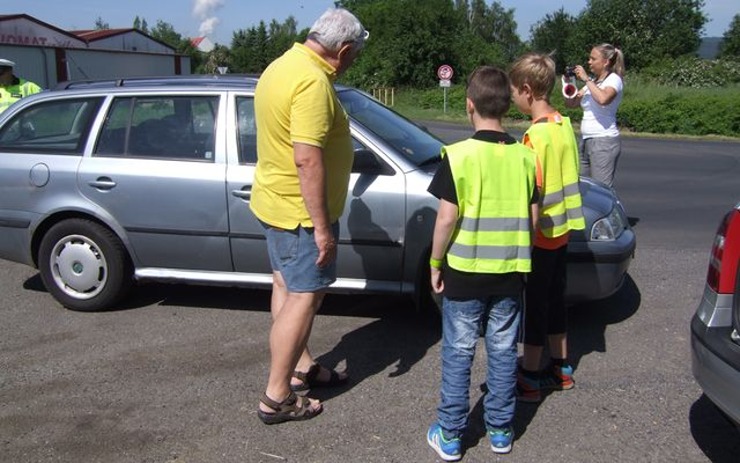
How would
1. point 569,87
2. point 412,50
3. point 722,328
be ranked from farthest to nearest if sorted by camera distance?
1. point 412,50
2. point 569,87
3. point 722,328

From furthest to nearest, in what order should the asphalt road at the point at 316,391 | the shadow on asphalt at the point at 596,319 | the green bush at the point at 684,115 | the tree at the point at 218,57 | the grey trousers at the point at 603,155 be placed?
1. the tree at the point at 218,57
2. the green bush at the point at 684,115
3. the grey trousers at the point at 603,155
4. the shadow on asphalt at the point at 596,319
5. the asphalt road at the point at 316,391

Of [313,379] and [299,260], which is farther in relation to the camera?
[313,379]

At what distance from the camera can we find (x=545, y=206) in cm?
359

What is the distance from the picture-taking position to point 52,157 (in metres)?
5.17

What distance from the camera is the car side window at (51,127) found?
5227 mm

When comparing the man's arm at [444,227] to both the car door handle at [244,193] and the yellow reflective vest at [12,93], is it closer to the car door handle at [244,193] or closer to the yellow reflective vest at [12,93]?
the car door handle at [244,193]

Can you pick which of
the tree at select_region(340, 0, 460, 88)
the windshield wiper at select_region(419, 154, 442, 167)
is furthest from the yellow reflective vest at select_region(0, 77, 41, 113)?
the tree at select_region(340, 0, 460, 88)

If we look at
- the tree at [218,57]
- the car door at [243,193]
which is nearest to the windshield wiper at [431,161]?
the car door at [243,193]

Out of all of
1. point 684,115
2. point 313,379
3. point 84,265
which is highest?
point 84,265

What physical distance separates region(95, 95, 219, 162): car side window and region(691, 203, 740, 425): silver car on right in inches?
126

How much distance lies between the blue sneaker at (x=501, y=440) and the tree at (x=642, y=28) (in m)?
64.0

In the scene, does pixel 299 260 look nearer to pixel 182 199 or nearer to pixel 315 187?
pixel 315 187

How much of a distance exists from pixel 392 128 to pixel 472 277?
7.59 feet

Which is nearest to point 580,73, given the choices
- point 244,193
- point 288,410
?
point 244,193
